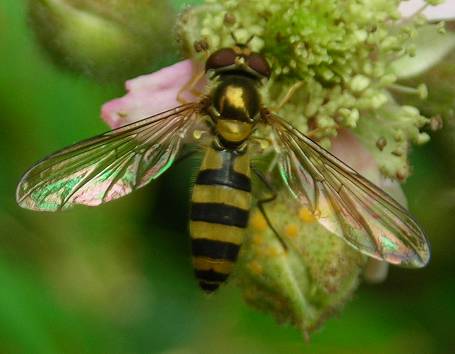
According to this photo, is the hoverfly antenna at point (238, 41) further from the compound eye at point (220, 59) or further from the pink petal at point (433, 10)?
the pink petal at point (433, 10)

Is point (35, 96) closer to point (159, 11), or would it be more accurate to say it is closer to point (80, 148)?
point (159, 11)

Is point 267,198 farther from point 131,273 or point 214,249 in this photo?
point 131,273

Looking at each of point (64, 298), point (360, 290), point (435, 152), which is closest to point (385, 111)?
point (435, 152)

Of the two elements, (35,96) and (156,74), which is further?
(35,96)

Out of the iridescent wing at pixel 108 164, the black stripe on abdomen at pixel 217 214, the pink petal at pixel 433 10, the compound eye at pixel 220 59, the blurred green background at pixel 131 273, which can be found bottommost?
the blurred green background at pixel 131 273

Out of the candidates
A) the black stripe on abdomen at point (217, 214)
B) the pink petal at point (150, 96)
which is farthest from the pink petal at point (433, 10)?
the black stripe on abdomen at point (217, 214)

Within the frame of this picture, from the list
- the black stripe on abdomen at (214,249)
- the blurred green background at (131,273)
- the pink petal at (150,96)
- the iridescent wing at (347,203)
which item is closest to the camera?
the iridescent wing at (347,203)

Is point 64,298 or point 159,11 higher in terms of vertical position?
point 159,11

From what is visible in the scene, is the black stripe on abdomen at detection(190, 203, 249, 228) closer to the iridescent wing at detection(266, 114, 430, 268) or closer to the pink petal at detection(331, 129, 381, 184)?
the iridescent wing at detection(266, 114, 430, 268)
